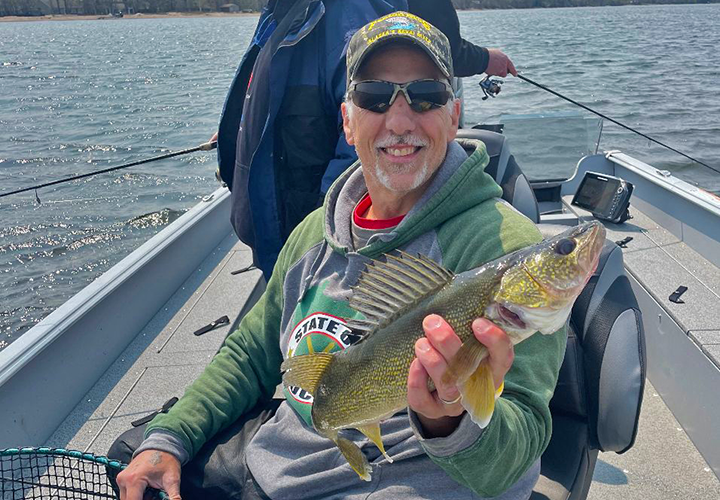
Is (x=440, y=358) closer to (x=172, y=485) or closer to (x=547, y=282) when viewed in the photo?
(x=547, y=282)

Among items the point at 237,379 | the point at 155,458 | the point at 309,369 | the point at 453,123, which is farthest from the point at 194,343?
the point at 453,123

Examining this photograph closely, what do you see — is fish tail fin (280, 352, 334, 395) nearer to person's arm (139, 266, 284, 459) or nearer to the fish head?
the fish head

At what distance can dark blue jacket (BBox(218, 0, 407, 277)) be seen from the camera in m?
3.09

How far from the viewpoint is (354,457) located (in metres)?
1.74

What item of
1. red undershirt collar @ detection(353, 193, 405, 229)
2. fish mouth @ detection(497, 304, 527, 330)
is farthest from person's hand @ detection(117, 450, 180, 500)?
fish mouth @ detection(497, 304, 527, 330)

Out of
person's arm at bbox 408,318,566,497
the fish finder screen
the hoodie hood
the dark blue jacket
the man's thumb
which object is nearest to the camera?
person's arm at bbox 408,318,566,497

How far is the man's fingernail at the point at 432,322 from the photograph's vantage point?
4.25ft

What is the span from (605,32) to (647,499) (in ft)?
126

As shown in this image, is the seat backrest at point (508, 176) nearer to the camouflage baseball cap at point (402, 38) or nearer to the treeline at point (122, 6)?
the camouflage baseball cap at point (402, 38)

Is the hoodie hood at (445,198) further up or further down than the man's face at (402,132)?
further down

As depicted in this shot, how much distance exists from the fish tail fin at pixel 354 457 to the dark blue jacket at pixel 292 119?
162cm

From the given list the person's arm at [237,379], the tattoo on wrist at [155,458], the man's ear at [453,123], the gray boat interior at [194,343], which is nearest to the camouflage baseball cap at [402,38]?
the man's ear at [453,123]

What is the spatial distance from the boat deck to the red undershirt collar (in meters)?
1.80

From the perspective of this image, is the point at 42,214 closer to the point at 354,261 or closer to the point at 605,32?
the point at 354,261
